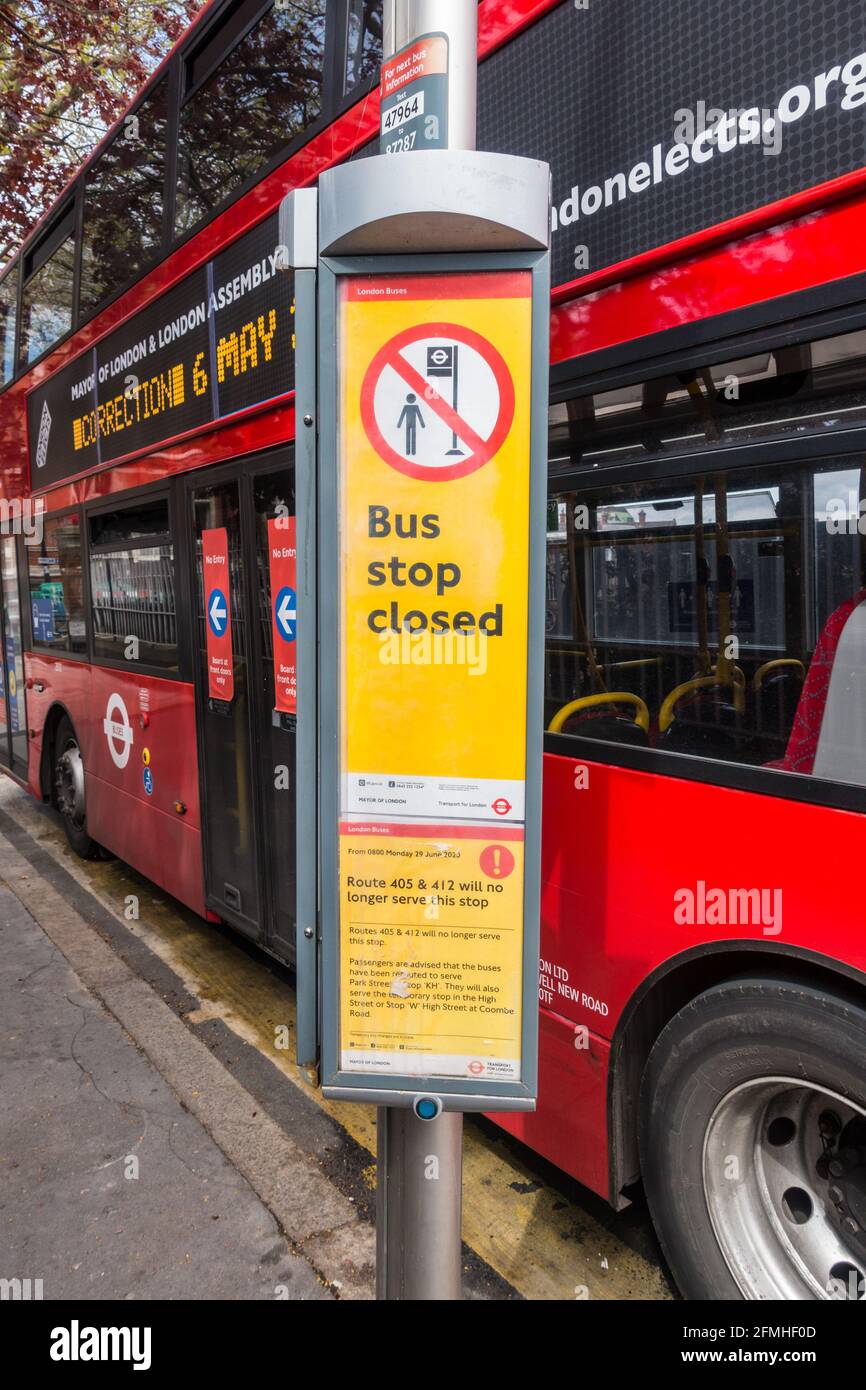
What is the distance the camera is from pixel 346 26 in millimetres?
3240

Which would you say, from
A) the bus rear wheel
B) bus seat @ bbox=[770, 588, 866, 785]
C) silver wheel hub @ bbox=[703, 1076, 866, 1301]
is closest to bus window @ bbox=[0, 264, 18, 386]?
bus seat @ bbox=[770, 588, 866, 785]

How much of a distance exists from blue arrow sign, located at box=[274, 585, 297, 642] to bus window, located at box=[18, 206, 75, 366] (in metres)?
3.45

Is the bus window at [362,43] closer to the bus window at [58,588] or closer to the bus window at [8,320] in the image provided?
the bus window at [58,588]

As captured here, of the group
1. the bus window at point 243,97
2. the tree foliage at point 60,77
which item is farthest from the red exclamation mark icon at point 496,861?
the tree foliage at point 60,77

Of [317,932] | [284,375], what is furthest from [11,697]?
[317,932]

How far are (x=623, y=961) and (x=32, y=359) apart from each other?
6.50 metres

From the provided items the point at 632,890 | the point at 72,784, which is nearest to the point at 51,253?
the point at 72,784

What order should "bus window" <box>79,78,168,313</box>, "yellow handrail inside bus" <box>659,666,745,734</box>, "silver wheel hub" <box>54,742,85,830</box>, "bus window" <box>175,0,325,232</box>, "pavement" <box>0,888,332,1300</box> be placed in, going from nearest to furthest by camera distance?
"yellow handrail inside bus" <box>659,666,745,734</box>
"pavement" <box>0,888,332,1300</box>
"bus window" <box>175,0,325,232</box>
"bus window" <box>79,78,168,313</box>
"silver wheel hub" <box>54,742,85,830</box>

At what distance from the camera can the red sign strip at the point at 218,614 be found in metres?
4.37

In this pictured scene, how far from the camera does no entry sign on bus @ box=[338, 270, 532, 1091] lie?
5.88 ft

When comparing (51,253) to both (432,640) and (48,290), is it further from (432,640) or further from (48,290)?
(432,640)

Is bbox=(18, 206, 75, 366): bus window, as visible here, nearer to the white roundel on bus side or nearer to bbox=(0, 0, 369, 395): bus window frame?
bbox=(0, 0, 369, 395): bus window frame

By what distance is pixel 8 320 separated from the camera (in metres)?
7.39

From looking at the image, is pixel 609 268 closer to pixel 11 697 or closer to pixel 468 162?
pixel 468 162
